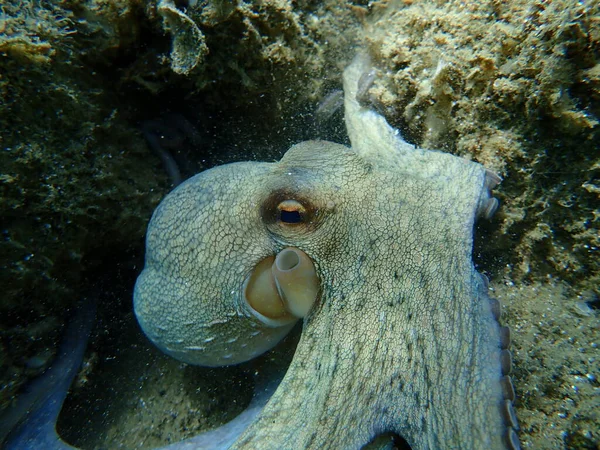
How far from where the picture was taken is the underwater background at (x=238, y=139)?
63.5 inches

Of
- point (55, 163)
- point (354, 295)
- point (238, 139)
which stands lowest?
point (354, 295)

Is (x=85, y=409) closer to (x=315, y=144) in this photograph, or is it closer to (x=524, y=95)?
(x=315, y=144)

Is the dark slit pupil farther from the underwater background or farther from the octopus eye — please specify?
the underwater background

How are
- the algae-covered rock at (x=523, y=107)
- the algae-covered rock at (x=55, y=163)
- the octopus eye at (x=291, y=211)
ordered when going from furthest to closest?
the algae-covered rock at (x=55, y=163), the octopus eye at (x=291, y=211), the algae-covered rock at (x=523, y=107)

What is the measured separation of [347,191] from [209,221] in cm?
78

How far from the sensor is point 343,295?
1660 millimetres

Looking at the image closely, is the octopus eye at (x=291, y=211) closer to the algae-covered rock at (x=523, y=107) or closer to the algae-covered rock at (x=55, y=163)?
the algae-covered rock at (x=523, y=107)

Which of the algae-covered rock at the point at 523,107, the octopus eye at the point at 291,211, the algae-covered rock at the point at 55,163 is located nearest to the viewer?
the algae-covered rock at the point at 523,107

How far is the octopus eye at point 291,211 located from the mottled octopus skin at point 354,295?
0.04 metres

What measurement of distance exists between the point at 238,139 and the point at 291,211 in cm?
148

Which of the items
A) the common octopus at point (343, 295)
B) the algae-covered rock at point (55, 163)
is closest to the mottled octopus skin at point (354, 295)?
the common octopus at point (343, 295)

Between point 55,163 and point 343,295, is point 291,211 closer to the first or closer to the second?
point 343,295

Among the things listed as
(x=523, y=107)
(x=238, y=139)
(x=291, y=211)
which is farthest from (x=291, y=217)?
(x=238, y=139)

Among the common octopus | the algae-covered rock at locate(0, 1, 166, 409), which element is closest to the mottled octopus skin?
the common octopus
